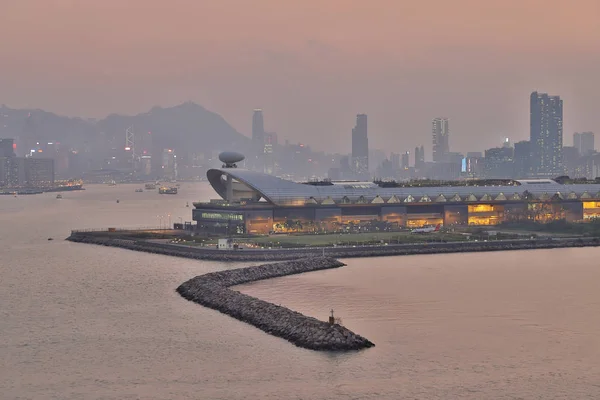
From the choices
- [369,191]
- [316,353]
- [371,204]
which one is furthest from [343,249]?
[316,353]

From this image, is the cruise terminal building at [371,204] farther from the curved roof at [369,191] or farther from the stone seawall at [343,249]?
the stone seawall at [343,249]

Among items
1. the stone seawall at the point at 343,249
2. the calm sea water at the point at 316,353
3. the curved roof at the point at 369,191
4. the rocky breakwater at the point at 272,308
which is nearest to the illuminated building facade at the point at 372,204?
the curved roof at the point at 369,191

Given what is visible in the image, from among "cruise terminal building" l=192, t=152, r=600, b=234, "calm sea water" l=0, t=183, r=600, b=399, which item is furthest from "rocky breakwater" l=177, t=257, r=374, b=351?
"cruise terminal building" l=192, t=152, r=600, b=234

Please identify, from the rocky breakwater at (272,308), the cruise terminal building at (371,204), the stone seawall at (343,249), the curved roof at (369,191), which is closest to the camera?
the rocky breakwater at (272,308)

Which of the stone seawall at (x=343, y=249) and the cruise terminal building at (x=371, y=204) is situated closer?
the stone seawall at (x=343, y=249)

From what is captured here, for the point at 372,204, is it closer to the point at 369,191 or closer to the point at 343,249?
the point at 369,191

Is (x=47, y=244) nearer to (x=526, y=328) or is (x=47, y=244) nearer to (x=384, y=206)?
(x=384, y=206)
